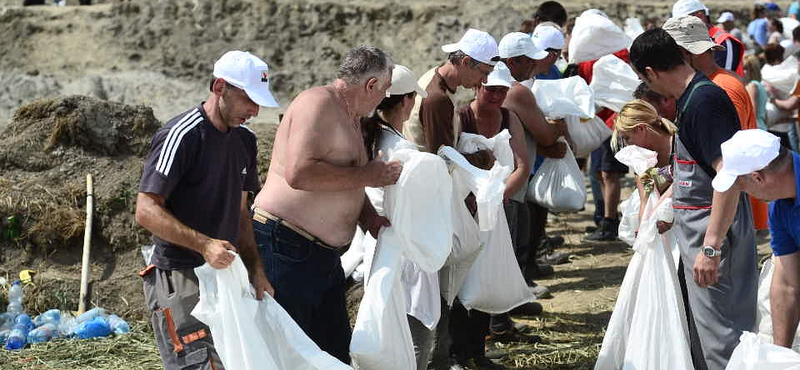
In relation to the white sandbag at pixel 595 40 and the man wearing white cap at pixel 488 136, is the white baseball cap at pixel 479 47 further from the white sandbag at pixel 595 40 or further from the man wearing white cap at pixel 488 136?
the white sandbag at pixel 595 40

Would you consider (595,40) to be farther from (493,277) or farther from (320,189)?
(320,189)

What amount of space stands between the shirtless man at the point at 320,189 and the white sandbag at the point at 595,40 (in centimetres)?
444

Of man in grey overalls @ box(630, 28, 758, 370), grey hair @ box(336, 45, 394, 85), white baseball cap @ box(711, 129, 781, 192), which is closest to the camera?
white baseball cap @ box(711, 129, 781, 192)

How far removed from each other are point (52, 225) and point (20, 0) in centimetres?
1428

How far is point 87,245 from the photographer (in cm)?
722

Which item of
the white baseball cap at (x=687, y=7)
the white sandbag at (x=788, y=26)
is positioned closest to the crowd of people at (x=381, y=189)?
the white baseball cap at (x=687, y=7)

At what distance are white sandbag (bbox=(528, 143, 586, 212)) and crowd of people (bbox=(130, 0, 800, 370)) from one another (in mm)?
1356

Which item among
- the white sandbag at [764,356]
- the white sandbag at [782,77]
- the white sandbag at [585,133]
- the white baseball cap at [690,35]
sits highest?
the white baseball cap at [690,35]

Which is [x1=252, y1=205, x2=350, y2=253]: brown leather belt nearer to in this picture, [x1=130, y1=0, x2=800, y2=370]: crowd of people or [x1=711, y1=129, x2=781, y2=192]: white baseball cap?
[x1=130, y1=0, x2=800, y2=370]: crowd of people

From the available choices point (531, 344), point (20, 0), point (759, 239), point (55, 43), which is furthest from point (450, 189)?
point (20, 0)

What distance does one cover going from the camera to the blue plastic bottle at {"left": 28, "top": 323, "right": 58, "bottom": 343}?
6402 mm

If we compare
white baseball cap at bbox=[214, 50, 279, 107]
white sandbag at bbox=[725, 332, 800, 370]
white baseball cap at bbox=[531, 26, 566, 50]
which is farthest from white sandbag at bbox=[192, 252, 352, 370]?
white baseball cap at bbox=[531, 26, 566, 50]

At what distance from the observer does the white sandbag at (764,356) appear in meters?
3.76

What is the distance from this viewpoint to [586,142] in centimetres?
766
